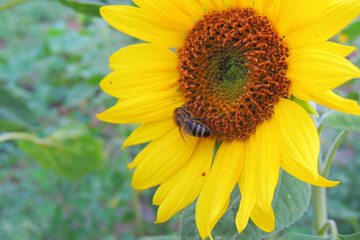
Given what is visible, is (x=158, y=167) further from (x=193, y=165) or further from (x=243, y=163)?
(x=243, y=163)

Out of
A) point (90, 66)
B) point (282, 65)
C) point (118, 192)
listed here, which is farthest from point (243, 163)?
point (118, 192)

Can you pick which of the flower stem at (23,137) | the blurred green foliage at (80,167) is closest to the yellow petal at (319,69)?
the blurred green foliage at (80,167)

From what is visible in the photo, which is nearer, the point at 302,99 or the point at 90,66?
the point at 302,99

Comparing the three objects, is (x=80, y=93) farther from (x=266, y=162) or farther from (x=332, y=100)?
(x=332, y=100)

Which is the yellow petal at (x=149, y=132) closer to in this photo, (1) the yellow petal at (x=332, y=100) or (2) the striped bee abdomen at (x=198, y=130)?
(2) the striped bee abdomen at (x=198, y=130)

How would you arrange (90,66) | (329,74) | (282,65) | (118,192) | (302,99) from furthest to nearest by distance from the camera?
(118,192)
(90,66)
(282,65)
(302,99)
(329,74)

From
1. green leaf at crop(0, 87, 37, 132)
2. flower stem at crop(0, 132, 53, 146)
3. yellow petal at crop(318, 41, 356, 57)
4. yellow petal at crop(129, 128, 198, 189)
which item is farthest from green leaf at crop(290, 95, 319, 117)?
green leaf at crop(0, 87, 37, 132)

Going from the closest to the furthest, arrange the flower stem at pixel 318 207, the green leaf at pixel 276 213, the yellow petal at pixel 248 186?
the yellow petal at pixel 248 186 < the green leaf at pixel 276 213 < the flower stem at pixel 318 207
